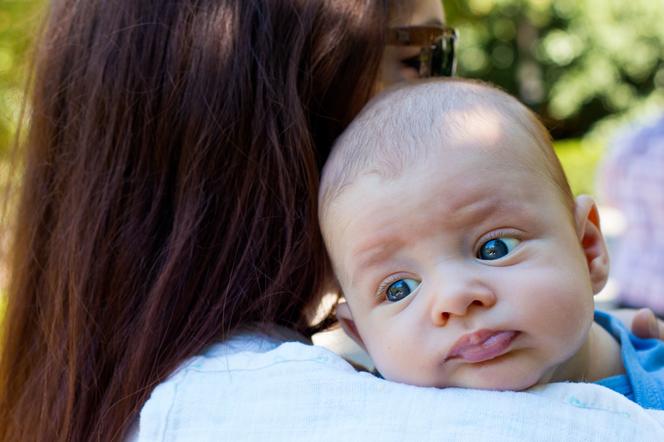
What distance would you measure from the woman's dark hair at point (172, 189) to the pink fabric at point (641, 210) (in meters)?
3.85

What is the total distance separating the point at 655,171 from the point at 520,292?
4.10 meters

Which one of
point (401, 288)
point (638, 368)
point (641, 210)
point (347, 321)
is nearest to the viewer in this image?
point (401, 288)

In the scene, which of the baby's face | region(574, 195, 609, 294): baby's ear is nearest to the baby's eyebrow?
the baby's face

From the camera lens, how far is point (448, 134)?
5.66ft

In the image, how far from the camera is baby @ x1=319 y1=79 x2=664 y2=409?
62.2 inches

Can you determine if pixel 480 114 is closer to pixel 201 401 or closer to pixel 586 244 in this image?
pixel 586 244

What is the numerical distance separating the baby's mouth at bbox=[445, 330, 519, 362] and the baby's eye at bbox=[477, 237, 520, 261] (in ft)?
0.46

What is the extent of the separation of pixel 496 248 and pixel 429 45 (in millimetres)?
755

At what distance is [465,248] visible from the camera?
5.38 feet

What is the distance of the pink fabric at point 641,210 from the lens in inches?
211

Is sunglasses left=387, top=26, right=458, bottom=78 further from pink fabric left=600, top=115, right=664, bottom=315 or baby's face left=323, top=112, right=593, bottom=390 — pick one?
pink fabric left=600, top=115, right=664, bottom=315

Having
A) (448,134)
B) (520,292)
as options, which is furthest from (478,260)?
(448,134)

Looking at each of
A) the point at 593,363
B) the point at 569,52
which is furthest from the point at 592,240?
the point at 569,52

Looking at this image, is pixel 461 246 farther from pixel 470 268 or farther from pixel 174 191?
pixel 174 191
